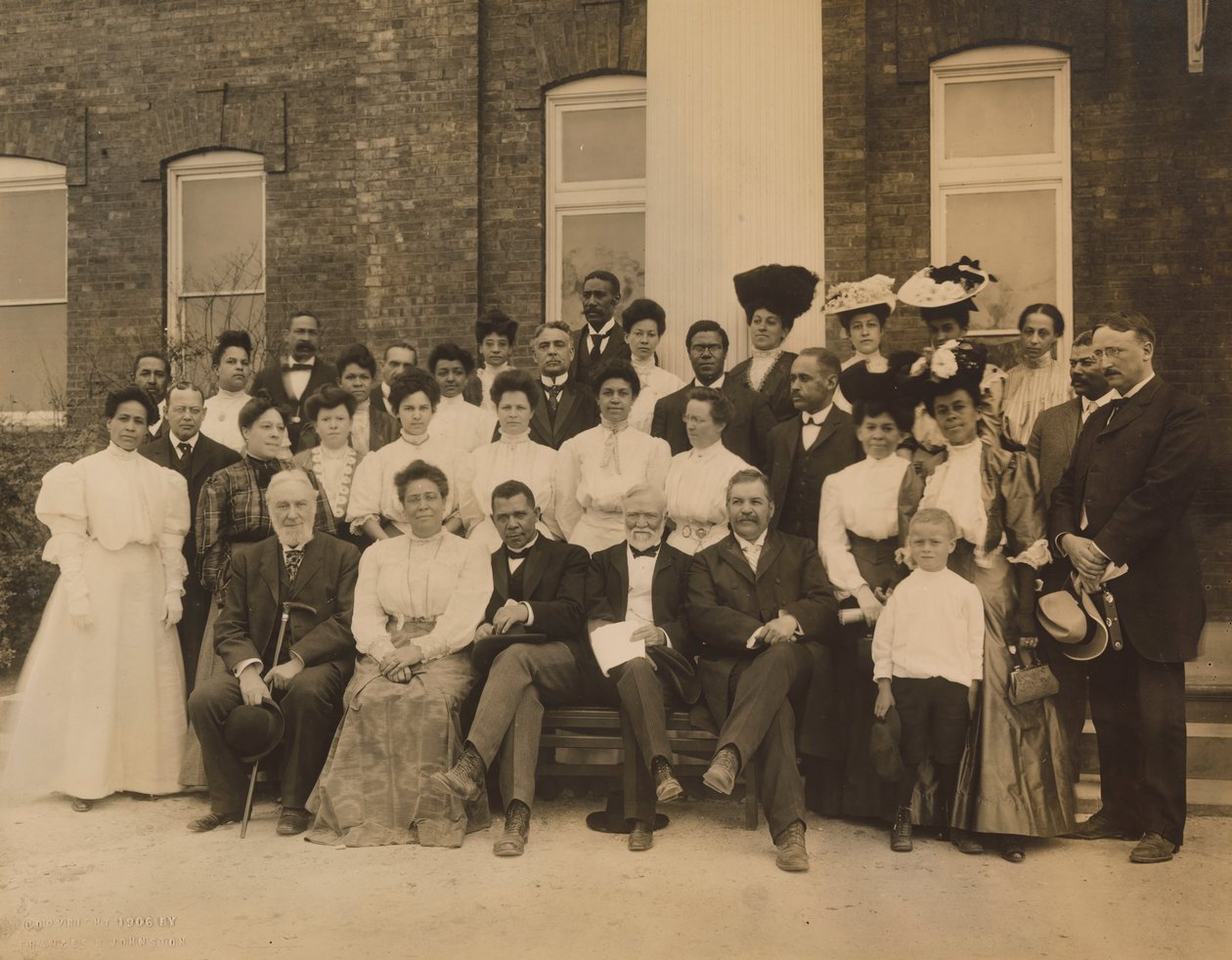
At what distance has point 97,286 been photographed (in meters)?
9.85

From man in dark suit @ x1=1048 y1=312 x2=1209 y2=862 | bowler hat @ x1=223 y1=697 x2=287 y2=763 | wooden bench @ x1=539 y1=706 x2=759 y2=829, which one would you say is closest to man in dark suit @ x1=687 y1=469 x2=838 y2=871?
wooden bench @ x1=539 y1=706 x2=759 y2=829

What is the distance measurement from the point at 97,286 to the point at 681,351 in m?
5.40

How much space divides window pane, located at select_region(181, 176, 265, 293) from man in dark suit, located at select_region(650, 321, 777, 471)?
16.4ft

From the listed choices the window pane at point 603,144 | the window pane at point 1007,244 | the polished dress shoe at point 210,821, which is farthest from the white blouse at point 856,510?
the window pane at point 603,144

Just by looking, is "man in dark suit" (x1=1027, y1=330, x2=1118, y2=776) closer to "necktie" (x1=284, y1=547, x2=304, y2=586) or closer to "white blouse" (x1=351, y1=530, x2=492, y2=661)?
"white blouse" (x1=351, y1=530, x2=492, y2=661)

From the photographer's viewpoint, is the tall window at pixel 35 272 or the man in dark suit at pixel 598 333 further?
the tall window at pixel 35 272

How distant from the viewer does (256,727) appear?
517 centimetres

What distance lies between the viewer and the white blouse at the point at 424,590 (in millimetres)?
5266

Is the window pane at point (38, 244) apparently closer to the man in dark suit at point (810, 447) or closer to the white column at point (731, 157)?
the white column at point (731, 157)

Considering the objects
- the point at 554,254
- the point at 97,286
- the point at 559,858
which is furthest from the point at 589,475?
the point at 97,286

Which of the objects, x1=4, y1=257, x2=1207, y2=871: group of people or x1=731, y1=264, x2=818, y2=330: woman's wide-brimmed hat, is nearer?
x1=4, y1=257, x2=1207, y2=871: group of people

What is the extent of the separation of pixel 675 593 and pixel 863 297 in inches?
74.8

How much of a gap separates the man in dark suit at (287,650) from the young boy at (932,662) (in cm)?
233

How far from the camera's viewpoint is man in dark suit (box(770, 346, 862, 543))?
5.65 m
